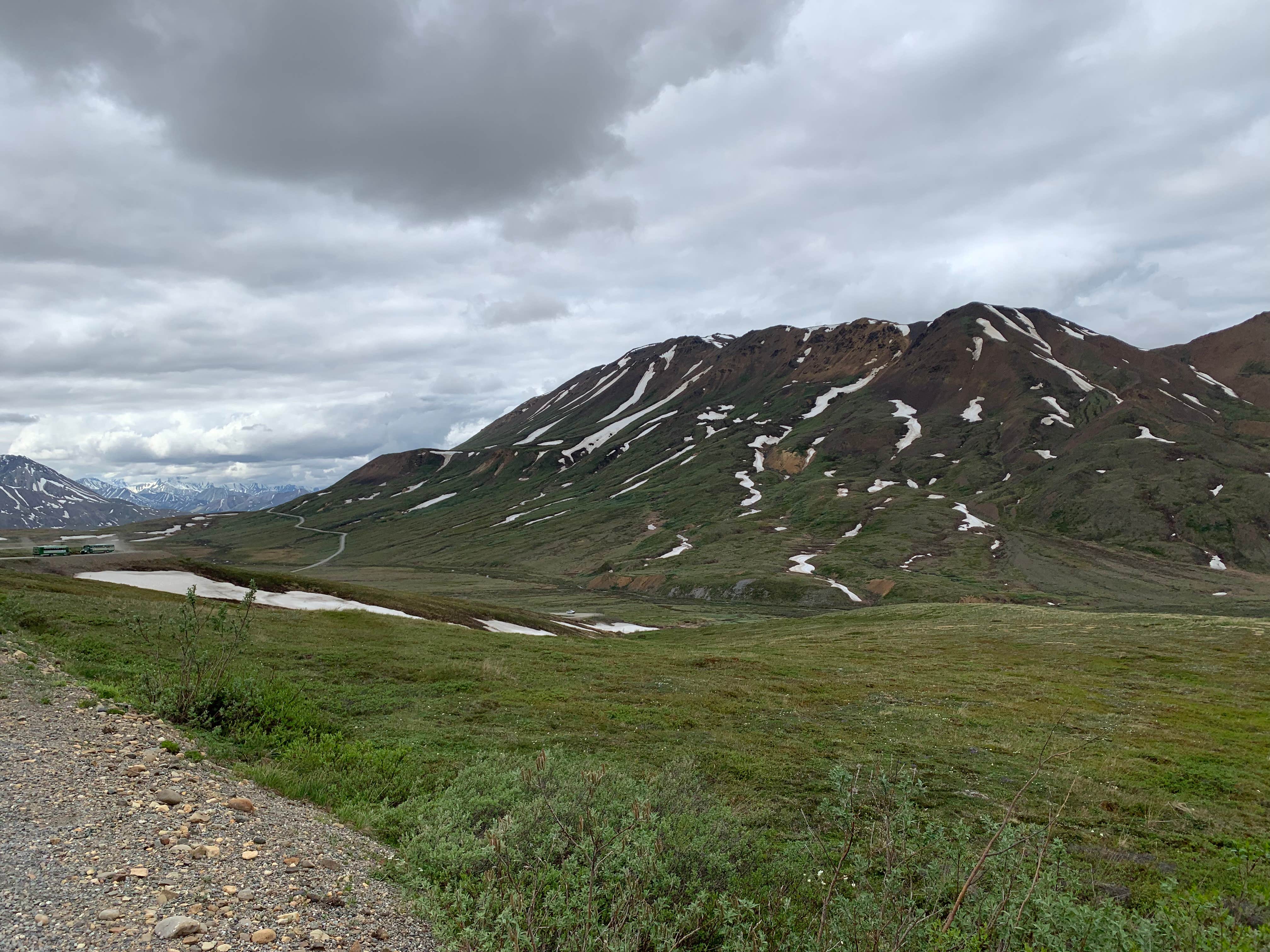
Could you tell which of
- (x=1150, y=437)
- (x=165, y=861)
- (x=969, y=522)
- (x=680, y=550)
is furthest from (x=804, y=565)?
(x=1150, y=437)

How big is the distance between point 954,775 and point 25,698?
23.3 metres

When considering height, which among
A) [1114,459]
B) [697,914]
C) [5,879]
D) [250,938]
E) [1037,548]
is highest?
[1114,459]

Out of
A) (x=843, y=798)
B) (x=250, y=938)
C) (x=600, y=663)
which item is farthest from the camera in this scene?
(x=600, y=663)

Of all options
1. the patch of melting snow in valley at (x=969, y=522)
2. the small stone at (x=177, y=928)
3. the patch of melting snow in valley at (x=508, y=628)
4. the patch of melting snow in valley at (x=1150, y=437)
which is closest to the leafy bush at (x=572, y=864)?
the small stone at (x=177, y=928)

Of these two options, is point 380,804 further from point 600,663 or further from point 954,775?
point 600,663

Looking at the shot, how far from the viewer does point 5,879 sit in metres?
6.50

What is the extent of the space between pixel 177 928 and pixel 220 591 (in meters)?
57.8

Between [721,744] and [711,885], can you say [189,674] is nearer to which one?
[711,885]

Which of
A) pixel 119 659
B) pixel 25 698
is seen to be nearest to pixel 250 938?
pixel 25 698

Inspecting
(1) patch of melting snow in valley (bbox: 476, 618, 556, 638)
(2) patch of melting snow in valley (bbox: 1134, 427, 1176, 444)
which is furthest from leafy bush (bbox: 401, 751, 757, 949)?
(2) patch of melting snow in valley (bbox: 1134, 427, 1176, 444)

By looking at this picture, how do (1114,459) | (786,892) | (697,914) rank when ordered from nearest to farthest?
1. (697,914)
2. (786,892)
3. (1114,459)

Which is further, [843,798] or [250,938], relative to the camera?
[843,798]

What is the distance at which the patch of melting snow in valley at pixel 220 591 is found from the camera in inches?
2003

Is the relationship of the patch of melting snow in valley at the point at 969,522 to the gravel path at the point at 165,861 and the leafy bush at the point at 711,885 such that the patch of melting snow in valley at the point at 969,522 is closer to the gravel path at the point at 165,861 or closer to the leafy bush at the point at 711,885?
the leafy bush at the point at 711,885
